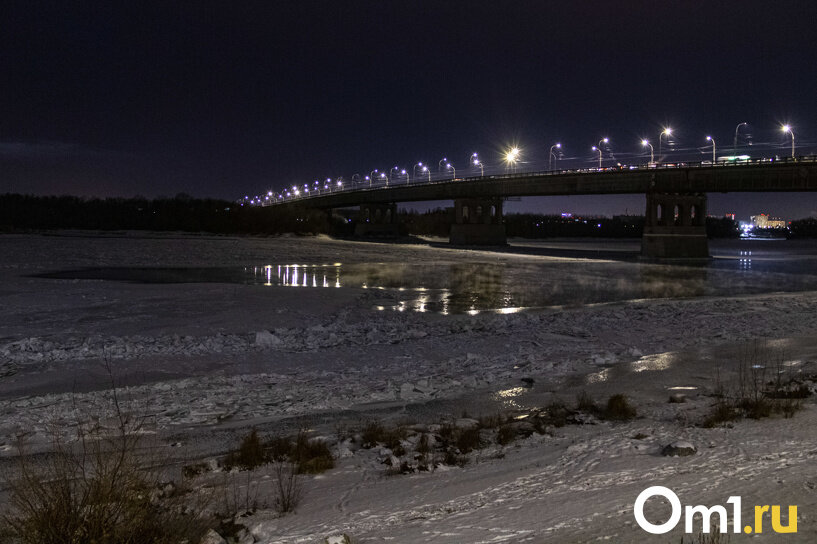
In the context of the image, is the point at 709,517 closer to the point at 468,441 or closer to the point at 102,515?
the point at 468,441

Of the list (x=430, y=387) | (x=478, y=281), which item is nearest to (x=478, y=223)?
(x=478, y=281)

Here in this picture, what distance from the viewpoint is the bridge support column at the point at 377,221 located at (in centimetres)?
14700

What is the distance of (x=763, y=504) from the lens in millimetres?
5508

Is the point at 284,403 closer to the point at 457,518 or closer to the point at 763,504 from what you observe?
the point at 457,518

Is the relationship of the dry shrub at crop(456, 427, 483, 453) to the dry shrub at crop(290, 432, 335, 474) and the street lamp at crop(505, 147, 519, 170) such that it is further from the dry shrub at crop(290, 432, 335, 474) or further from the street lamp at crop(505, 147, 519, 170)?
the street lamp at crop(505, 147, 519, 170)

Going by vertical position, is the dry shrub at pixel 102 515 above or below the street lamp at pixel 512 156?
below

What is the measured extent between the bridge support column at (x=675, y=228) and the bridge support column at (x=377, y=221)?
239ft

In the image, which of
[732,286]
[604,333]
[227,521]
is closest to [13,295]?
[604,333]

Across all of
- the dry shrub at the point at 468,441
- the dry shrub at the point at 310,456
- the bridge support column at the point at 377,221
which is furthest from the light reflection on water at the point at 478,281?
the bridge support column at the point at 377,221

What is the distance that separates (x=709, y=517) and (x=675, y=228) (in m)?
83.7

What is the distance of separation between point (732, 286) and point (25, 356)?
37175 mm

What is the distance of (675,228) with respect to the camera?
3231 inches

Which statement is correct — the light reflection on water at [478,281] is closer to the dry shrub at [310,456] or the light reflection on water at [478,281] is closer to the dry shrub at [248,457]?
the dry shrub at [310,456]

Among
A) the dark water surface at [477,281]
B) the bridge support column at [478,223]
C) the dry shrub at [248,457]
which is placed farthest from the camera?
the bridge support column at [478,223]
